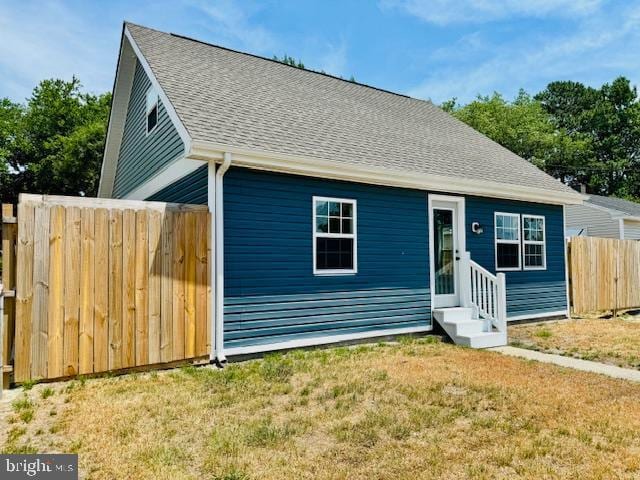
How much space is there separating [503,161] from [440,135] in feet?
5.40

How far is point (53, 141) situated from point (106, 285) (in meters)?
28.9

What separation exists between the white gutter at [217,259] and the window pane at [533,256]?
7.05m

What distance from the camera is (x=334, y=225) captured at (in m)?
7.31

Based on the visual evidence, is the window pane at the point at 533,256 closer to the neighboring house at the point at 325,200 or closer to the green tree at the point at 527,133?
the neighboring house at the point at 325,200

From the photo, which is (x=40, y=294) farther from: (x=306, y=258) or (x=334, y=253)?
(x=334, y=253)

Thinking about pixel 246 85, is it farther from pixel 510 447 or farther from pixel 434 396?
pixel 510 447

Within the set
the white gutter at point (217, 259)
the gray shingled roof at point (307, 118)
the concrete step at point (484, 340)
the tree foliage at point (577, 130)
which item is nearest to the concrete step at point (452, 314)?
the concrete step at point (484, 340)

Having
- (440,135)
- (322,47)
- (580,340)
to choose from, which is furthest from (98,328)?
(322,47)

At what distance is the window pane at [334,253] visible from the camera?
7.14 meters

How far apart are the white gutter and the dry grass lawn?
1.41 feet

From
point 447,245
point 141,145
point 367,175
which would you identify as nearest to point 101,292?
point 367,175

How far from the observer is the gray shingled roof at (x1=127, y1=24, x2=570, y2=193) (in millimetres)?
6938

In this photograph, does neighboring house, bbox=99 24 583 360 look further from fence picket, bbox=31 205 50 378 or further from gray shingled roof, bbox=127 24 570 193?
fence picket, bbox=31 205 50 378

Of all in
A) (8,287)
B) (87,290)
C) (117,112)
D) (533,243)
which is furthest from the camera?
(117,112)
